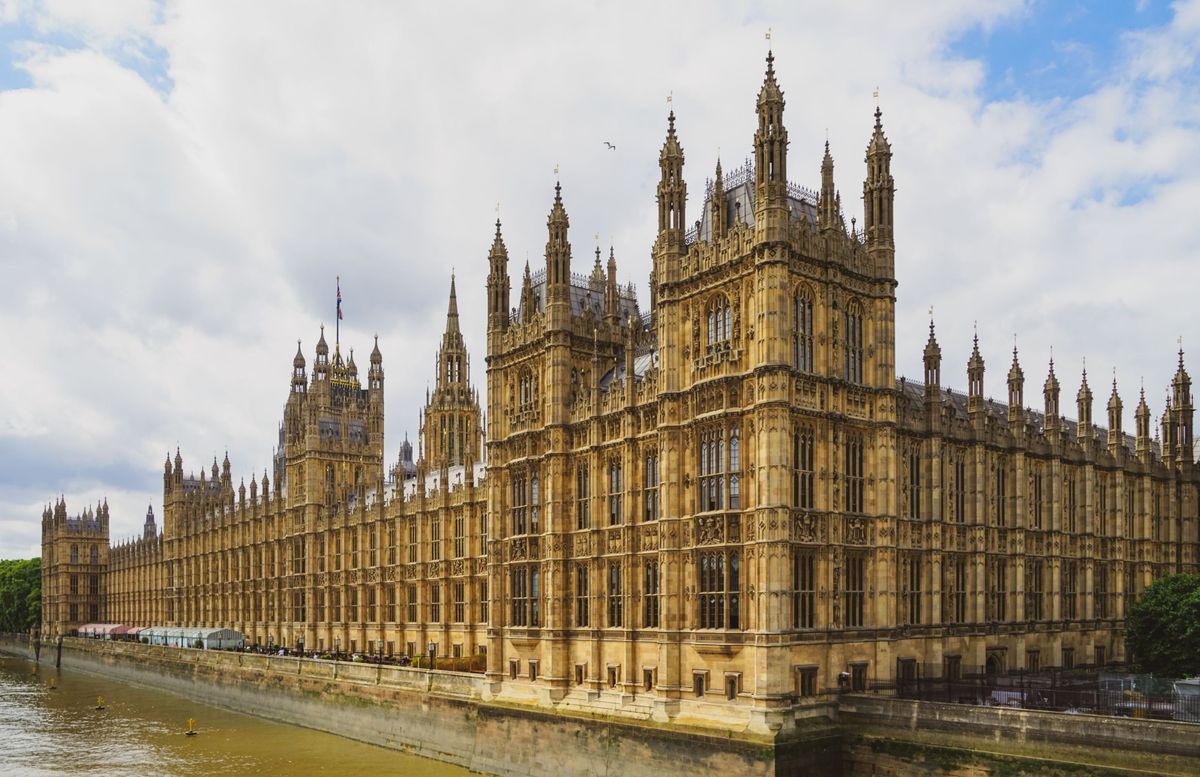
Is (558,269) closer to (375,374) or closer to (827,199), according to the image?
(827,199)

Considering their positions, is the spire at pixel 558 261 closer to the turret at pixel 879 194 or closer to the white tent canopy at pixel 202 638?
the turret at pixel 879 194

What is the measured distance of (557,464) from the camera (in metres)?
59.9

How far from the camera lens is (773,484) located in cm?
4619

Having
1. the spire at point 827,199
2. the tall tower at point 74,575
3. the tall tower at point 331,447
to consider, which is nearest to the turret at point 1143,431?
the spire at point 827,199

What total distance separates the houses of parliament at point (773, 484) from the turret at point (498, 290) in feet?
0.46

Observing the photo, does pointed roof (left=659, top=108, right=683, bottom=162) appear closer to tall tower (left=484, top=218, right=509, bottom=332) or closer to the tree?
tall tower (left=484, top=218, right=509, bottom=332)

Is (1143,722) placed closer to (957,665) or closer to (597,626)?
(957,665)

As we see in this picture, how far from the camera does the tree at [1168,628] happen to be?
Result: 195 ft

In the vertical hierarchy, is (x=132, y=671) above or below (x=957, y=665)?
below

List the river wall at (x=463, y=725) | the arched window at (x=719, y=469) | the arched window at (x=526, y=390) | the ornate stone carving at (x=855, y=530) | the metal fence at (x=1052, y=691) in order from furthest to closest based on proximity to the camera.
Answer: the arched window at (x=526, y=390) < the ornate stone carving at (x=855, y=530) < the arched window at (x=719, y=469) < the river wall at (x=463, y=725) < the metal fence at (x=1052, y=691)

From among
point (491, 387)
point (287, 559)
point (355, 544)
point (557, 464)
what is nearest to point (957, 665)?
point (557, 464)

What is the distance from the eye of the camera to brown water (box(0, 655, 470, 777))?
6762 centimetres

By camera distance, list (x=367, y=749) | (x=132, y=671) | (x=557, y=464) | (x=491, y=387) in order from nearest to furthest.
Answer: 1. (x=557, y=464)
2. (x=491, y=387)
3. (x=367, y=749)
4. (x=132, y=671)

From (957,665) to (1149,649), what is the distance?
1345 cm
